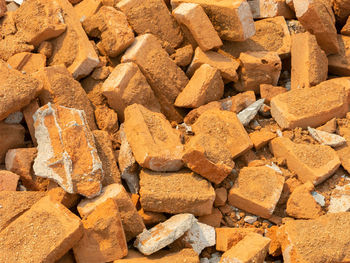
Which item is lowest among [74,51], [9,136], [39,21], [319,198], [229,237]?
[319,198]

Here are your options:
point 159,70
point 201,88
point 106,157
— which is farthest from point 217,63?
→ point 106,157

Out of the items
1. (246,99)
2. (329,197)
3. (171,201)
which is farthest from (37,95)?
(329,197)

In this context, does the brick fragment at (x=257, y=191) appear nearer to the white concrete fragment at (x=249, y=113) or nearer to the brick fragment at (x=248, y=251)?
the brick fragment at (x=248, y=251)

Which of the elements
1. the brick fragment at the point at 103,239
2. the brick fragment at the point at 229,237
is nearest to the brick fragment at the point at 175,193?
the brick fragment at the point at 229,237

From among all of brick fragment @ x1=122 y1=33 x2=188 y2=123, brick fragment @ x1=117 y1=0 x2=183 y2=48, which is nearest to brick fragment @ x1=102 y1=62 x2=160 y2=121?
brick fragment @ x1=122 y1=33 x2=188 y2=123

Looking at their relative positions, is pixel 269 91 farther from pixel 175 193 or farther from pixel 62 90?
pixel 62 90
